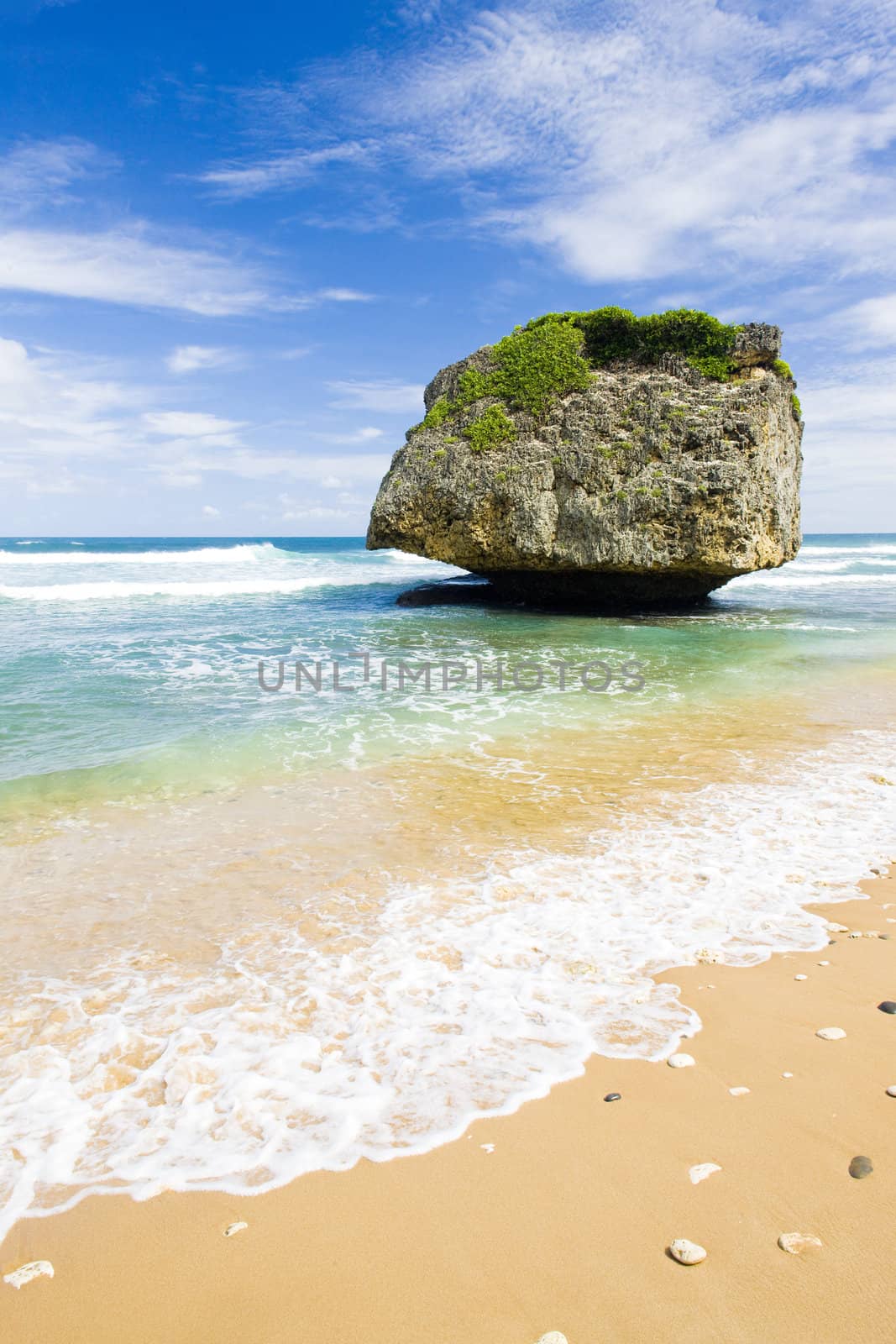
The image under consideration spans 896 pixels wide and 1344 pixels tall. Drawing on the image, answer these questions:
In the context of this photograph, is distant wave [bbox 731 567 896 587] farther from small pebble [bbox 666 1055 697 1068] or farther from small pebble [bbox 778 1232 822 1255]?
small pebble [bbox 778 1232 822 1255]

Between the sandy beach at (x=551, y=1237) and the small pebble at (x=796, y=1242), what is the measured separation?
18 mm

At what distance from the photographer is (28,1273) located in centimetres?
224

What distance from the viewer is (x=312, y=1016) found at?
345cm

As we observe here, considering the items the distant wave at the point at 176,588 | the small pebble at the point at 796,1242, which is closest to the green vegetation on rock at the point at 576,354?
the distant wave at the point at 176,588

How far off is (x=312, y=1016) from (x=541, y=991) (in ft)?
3.63

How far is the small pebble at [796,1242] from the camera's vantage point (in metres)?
2.19

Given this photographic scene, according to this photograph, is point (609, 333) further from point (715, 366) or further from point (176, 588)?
point (176, 588)

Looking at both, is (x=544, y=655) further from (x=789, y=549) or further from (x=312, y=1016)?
→ (x=312, y=1016)

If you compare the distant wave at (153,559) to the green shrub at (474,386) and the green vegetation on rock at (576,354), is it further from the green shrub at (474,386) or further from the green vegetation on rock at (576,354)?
the green vegetation on rock at (576,354)

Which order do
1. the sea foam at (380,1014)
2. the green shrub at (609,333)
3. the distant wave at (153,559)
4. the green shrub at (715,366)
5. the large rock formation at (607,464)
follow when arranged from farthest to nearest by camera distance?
the distant wave at (153,559), the green shrub at (609,333), the green shrub at (715,366), the large rock formation at (607,464), the sea foam at (380,1014)

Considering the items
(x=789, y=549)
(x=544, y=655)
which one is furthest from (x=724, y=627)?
(x=544, y=655)

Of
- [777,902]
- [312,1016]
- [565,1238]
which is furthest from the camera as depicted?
[777,902]

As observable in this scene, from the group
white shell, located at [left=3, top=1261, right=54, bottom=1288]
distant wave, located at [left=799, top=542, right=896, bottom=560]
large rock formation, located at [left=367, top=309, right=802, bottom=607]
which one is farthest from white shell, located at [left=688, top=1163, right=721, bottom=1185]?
distant wave, located at [left=799, top=542, right=896, bottom=560]

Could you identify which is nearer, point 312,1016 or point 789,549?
point 312,1016
